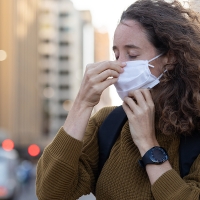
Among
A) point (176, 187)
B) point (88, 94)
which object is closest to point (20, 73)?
point (88, 94)

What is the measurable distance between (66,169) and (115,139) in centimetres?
30

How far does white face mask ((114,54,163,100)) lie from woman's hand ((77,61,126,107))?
9 centimetres

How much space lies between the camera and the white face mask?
2.69 meters

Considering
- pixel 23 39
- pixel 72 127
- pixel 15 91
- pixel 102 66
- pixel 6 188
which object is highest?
pixel 102 66

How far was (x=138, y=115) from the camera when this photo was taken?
2531 millimetres

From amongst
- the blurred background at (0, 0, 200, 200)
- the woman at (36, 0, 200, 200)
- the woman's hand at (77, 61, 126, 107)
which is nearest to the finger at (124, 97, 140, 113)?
the woman at (36, 0, 200, 200)

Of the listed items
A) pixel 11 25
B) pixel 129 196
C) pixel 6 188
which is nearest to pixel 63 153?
pixel 129 196

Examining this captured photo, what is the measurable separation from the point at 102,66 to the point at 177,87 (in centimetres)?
38

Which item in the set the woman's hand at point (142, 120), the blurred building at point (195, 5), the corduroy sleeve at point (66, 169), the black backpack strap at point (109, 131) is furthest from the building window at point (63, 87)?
the woman's hand at point (142, 120)

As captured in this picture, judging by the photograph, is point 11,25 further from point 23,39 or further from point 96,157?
point 96,157

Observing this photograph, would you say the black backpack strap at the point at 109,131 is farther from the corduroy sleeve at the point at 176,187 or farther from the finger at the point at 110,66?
the corduroy sleeve at the point at 176,187

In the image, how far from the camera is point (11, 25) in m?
74.6

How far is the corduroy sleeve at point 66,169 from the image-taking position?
101 inches

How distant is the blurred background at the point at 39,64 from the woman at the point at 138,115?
39.5 meters
